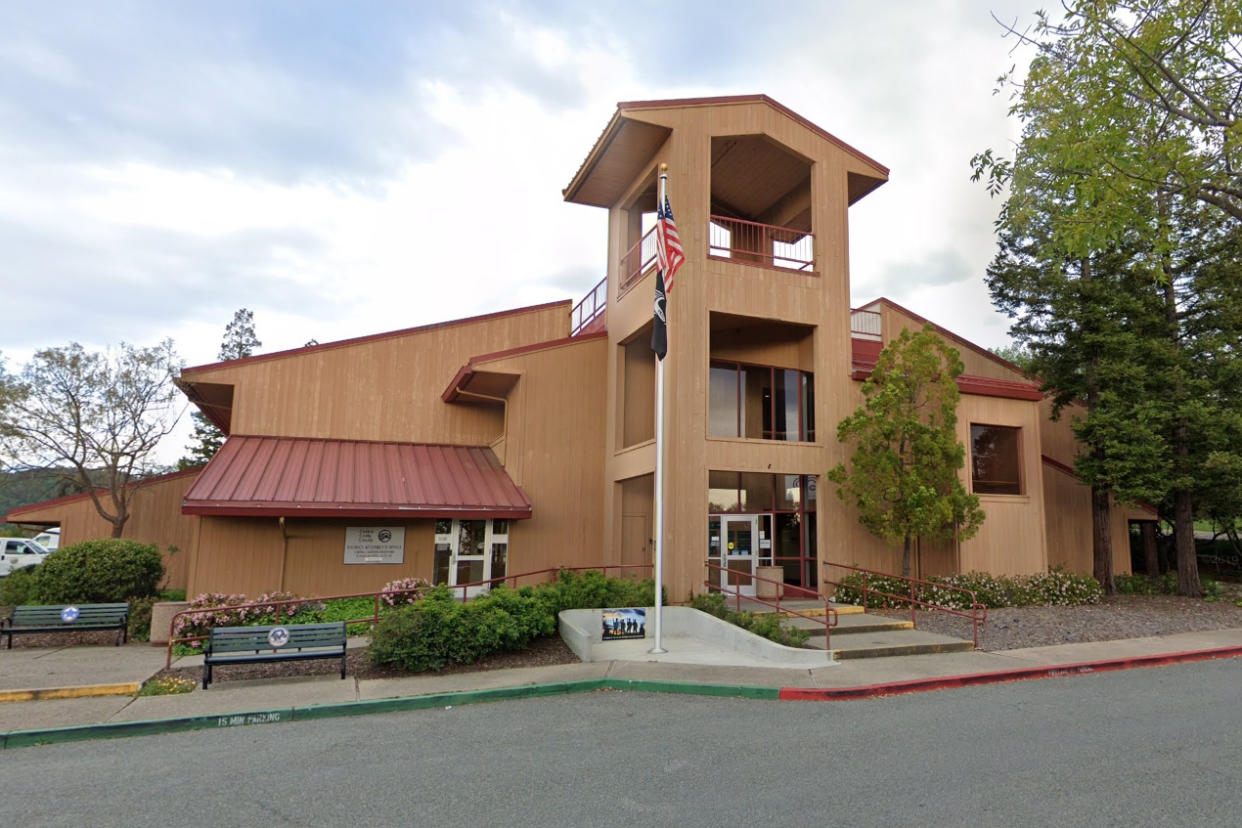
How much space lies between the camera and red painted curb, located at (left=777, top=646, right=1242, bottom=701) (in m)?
9.41

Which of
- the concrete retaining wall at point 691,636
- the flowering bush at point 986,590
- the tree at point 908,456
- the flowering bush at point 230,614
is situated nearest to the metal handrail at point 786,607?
the concrete retaining wall at point 691,636

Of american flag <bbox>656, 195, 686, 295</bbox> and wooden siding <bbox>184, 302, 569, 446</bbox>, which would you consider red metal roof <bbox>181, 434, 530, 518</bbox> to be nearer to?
wooden siding <bbox>184, 302, 569, 446</bbox>

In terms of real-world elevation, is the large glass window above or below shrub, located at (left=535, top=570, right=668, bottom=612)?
above

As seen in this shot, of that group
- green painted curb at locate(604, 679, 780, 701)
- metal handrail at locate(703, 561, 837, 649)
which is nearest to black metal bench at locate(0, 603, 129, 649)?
green painted curb at locate(604, 679, 780, 701)

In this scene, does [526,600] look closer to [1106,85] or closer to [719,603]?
[719,603]

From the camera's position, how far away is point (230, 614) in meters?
13.8

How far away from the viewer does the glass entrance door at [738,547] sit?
16.9 m

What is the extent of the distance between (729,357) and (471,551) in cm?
812

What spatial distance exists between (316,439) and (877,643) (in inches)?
571

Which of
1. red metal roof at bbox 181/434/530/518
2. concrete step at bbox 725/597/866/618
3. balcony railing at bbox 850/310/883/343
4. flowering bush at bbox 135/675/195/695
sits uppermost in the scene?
balcony railing at bbox 850/310/883/343

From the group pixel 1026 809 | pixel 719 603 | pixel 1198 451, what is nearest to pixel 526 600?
pixel 719 603

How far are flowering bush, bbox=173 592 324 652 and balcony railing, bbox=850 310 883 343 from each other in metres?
18.4

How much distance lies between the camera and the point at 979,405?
731 inches

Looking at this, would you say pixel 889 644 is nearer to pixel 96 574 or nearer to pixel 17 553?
pixel 96 574
